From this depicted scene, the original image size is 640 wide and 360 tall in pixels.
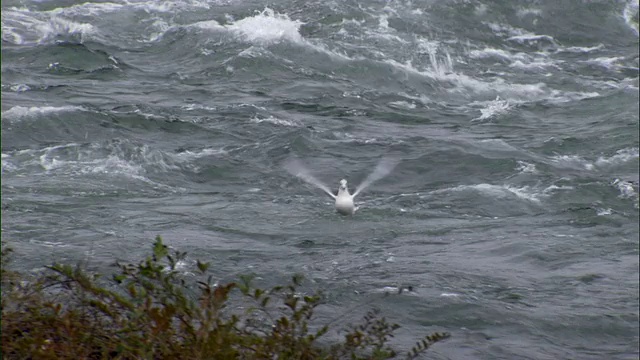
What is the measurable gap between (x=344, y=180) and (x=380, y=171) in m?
1.43

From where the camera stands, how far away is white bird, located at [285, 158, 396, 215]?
29.5 ft

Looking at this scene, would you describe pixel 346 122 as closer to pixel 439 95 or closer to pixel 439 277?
pixel 439 95

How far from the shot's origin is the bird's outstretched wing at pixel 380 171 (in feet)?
34.3

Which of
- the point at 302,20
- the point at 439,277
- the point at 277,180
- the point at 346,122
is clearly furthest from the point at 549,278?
the point at 302,20

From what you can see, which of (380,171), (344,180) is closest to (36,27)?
(380,171)

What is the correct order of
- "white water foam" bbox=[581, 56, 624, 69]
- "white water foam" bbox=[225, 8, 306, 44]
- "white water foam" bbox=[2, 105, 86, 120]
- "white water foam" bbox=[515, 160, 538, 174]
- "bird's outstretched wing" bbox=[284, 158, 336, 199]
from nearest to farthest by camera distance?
"bird's outstretched wing" bbox=[284, 158, 336, 199], "white water foam" bbox=[515, 160, 538, 174], "white water foam" bbox=[2, 105, 86, 120], "white water foam" bbox=[581, 56, 624, 69], "white water foam" bbox=[225, 8, 306, 44]

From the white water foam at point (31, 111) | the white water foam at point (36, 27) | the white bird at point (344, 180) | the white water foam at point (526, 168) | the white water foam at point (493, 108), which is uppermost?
the white water foam at point (36, 27)

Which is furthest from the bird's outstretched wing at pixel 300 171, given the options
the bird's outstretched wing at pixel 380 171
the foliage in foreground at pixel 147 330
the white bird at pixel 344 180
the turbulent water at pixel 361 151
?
the foliage in foreground at pixel 147 330

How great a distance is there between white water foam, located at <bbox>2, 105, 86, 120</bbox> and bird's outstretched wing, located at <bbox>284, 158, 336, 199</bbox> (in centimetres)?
270

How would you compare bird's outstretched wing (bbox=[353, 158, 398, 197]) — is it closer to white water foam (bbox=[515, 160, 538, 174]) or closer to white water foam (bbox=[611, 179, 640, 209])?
white water foam (bbox=[515, 160, 538, 174])

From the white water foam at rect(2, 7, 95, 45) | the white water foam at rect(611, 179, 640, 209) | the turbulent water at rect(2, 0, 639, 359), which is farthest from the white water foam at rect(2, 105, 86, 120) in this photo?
the white water foam at rect(611, 179, 640, 209)

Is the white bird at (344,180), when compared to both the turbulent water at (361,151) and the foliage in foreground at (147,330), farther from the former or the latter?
the foliage in foreground at (147,330)

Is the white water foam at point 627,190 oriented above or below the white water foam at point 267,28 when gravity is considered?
below

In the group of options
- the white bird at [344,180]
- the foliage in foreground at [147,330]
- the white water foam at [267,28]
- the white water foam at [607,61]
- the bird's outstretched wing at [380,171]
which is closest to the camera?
the foliage in foreground at [147,330]
